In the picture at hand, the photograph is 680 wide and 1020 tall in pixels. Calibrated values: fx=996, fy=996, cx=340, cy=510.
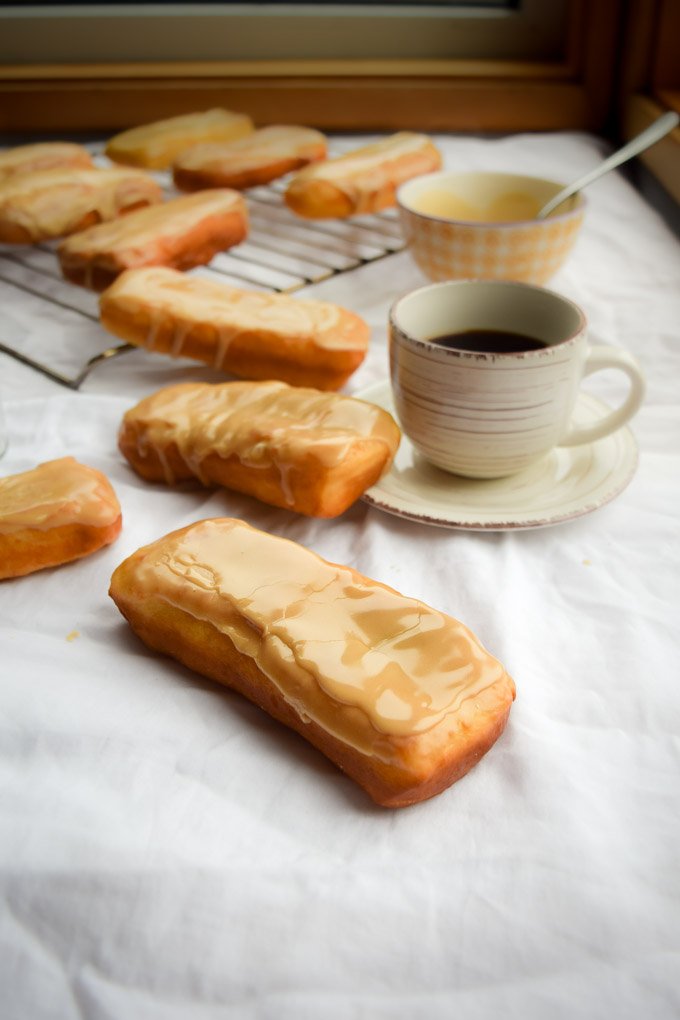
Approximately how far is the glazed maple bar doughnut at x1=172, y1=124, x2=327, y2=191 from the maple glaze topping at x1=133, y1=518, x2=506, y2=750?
2.29 ft

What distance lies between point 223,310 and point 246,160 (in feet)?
1.33

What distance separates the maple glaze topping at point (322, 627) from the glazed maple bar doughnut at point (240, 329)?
0.26 metres

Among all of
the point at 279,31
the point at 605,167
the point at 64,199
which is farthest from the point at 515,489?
Answer: the point at 279,31

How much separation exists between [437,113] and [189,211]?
22.6 inches

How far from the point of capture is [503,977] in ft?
1.30

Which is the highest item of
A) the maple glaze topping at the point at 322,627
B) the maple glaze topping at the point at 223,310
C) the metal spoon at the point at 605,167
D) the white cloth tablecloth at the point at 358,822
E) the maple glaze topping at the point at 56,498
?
the metal spoon at the point at 605,167

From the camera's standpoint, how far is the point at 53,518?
617mm

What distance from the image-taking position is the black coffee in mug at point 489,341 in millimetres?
725

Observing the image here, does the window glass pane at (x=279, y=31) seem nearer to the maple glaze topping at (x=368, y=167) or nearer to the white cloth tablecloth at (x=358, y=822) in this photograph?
the maple glaze topping at (x=368, y=167)

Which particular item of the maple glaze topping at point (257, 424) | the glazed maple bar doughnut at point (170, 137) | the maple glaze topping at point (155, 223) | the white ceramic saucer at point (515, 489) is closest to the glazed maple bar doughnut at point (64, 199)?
the maple glaze topping at point (155, 223)

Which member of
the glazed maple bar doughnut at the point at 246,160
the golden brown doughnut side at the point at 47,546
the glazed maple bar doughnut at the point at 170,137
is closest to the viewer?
the golden brown doughnut side at the point at 47,546

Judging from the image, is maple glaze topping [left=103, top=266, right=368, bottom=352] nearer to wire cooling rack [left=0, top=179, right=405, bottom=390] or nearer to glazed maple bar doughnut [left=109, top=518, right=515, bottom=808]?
wire cooling rack [left=0, top=179, right=405, bottom=390]

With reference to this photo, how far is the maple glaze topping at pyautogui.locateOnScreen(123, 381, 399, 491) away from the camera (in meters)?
0.66

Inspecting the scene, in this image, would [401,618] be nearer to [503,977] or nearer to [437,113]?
[503,977]
